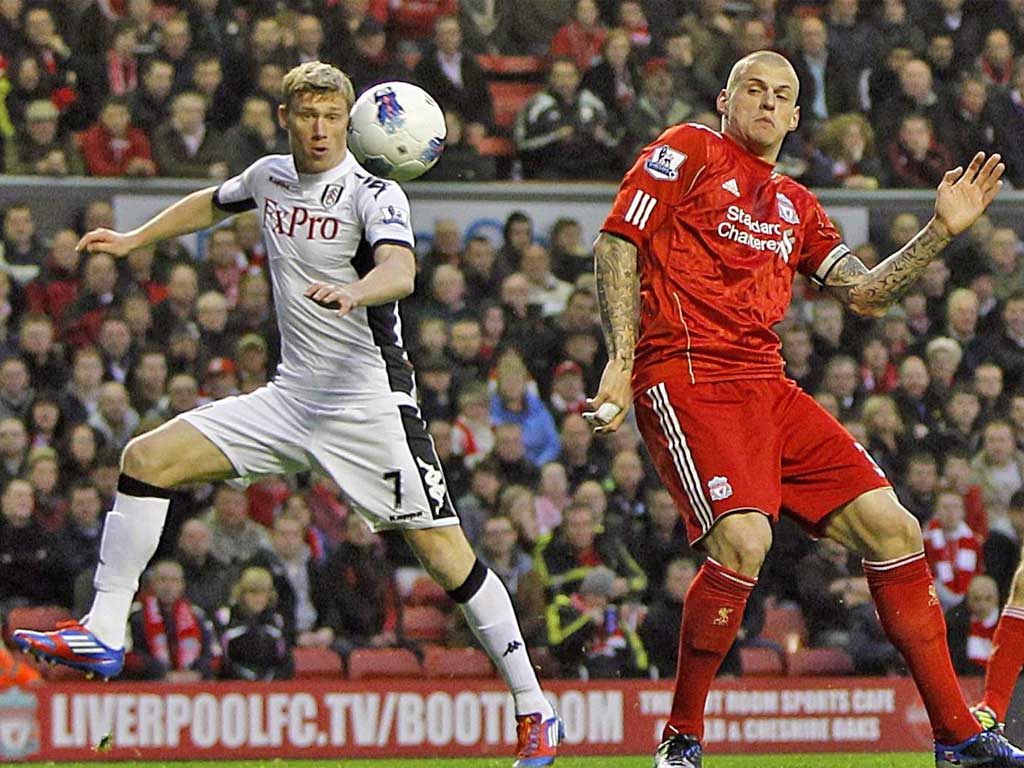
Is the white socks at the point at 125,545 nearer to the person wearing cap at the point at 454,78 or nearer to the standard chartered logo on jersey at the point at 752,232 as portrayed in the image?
the standard chartered logo on jersey at the point at 752,232

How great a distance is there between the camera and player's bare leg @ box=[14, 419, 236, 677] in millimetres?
6914

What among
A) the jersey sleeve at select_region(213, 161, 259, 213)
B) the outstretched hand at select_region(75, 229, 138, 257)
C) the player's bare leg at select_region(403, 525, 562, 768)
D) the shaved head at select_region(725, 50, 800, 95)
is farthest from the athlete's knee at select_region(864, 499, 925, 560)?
the outstretched hand at select_region(75, 229, 138, 257)

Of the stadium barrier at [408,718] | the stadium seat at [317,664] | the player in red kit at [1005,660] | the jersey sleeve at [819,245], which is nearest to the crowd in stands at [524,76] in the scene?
the stadium seat at [317,664]

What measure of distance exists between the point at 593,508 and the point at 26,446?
3.66 meters

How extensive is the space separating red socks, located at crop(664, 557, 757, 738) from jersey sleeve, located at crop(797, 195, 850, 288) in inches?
50.3

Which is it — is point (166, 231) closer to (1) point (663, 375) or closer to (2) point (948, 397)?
(1) point (663, 375)

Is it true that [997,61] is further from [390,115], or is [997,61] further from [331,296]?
[331,296]

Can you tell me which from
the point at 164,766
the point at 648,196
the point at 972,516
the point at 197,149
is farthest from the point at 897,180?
the point at 648,196

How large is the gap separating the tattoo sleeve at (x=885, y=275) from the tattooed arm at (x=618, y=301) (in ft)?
2.81

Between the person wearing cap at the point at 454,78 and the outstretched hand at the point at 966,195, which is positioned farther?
the person wearing cap at the point at 454,78

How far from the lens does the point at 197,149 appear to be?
1364cm

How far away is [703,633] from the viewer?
6363mm

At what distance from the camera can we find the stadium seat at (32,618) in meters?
11.2

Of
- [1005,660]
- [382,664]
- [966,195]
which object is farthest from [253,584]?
[966,195]
